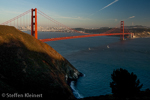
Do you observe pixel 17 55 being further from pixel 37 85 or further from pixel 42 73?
pixel 37 85

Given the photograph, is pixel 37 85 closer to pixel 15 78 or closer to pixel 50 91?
pixel 50 91

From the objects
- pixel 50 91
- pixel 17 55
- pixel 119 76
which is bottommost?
pixel 50 91

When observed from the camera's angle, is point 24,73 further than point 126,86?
Yes

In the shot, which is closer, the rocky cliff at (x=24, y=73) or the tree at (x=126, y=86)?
the tree at (x=126, y=86)

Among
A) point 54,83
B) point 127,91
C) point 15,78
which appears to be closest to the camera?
point 127,91

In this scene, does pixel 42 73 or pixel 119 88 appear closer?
pixel 119 88

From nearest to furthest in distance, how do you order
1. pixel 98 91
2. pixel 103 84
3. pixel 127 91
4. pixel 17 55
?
pixel 127 91
pixel 17 55
pixel 98 91
pixel 103 84

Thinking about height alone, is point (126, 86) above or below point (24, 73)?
below

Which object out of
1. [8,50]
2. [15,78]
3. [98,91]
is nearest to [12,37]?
[8,50]

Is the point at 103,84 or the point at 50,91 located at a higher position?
the point at 50,91

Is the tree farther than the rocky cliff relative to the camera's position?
No
